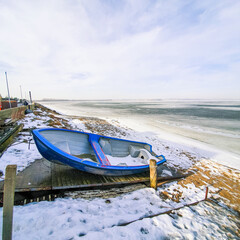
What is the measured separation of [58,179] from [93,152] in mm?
2334

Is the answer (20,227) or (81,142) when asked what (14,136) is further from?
(20,227)

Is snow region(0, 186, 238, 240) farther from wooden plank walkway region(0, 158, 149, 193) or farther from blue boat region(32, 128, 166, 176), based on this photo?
blue boat region(32, 128, 166, 176)

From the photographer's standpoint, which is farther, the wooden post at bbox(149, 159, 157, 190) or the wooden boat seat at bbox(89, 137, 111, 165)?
the wooden boat seat at bbox(89, 137, 111, 165)

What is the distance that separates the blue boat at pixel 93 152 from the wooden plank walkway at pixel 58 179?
287 mm

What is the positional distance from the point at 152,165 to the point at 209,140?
11.1 m

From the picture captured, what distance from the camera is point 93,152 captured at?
7.05 metres

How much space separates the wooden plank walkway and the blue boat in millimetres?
287

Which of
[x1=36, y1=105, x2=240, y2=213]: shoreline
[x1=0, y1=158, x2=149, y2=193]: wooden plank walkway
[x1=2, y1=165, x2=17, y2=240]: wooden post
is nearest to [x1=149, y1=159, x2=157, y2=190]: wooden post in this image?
[x1=0, y1=158, x2=149, y2=193]: wooden plank walkway

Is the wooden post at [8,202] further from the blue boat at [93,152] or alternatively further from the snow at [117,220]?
the blue boat at [93,152]

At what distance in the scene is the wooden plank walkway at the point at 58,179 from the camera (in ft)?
14.6

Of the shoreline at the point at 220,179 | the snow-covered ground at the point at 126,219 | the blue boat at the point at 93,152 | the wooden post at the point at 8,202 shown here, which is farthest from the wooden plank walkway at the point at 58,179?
the shoreline at the point at 220,179

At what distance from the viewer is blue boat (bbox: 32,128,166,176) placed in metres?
4.85

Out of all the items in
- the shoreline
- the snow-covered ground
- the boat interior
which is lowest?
the shoreline

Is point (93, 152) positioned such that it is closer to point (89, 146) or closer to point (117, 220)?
point (89, 146)
